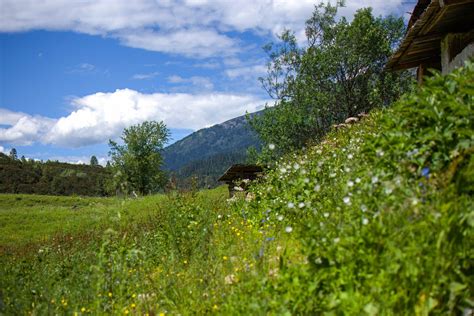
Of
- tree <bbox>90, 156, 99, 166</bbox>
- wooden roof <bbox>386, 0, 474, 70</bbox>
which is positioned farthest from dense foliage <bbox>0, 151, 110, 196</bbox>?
wooden roof <bbox>386, 0, 474, 70</bbox>

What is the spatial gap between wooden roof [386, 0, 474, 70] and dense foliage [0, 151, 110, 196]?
62.6 m

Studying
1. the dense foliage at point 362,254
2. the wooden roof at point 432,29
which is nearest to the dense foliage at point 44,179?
the wooden roof at point 432,29

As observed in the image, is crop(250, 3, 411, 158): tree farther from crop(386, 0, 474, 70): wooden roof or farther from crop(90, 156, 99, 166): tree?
crop(90, 156, 99, 166): tree

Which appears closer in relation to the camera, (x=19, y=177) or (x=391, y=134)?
(x=391, y=134)

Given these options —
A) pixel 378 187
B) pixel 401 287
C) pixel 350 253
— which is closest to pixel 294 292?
pixel 350 253

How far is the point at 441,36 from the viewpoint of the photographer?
34.9 feet

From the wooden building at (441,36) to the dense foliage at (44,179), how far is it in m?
62.8

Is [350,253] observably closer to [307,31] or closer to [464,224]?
[464,224]

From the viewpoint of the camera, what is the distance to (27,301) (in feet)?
19.9

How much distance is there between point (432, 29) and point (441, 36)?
42.7 inches

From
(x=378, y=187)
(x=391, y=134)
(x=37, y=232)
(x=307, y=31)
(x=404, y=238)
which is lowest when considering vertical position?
(x=37, y=232)

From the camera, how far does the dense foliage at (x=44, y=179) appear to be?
75312 mm

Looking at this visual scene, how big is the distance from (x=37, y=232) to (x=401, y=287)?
76.2 feet

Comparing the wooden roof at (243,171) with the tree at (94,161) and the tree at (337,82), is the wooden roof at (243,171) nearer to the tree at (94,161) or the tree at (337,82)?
the tree at (337,82)
